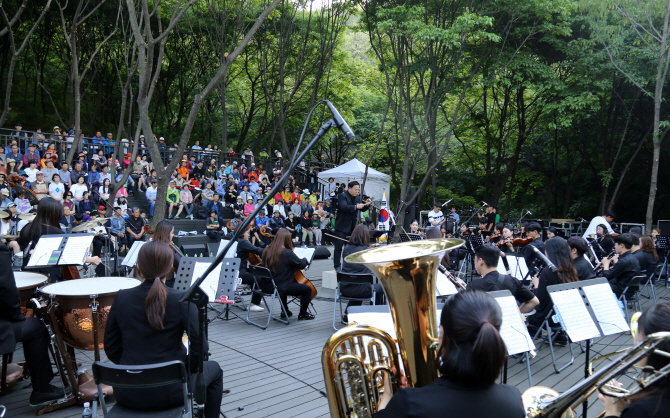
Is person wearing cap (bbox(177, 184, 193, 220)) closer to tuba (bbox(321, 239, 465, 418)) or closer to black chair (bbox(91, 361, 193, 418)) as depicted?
black chair (bbox(91, 361, 193, 418))

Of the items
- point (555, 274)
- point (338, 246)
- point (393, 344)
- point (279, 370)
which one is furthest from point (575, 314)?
point (338, 246)

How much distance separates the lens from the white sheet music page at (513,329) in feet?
11.2

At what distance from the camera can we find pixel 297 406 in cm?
402

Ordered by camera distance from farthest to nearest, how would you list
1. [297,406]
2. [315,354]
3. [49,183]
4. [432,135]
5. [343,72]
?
[343,72] < [432,135] < [49,183] < [315,354] < [297,406]

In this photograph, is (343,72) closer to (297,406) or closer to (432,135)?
(432,135)

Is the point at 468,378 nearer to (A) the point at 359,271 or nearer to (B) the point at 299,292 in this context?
(A) the point at 359,271

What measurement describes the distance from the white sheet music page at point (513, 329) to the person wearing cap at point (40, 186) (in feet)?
41.7

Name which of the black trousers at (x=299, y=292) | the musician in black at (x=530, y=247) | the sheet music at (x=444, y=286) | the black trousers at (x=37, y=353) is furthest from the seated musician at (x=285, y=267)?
the musician in black at (x=530, y=247)

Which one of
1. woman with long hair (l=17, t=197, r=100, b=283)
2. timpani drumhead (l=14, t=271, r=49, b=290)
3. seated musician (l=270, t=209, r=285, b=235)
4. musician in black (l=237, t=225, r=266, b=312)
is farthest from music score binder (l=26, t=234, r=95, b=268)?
seated musician (l=270, t=209, r=285, b=235)

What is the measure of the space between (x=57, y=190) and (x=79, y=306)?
1077 centimetres

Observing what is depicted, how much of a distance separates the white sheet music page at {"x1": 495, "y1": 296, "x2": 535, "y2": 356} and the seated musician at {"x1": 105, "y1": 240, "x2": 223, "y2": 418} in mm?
2214

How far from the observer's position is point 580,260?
239 inches

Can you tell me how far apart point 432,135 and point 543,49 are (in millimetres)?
6617

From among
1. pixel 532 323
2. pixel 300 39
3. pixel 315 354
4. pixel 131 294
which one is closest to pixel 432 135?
pixel 300 39
